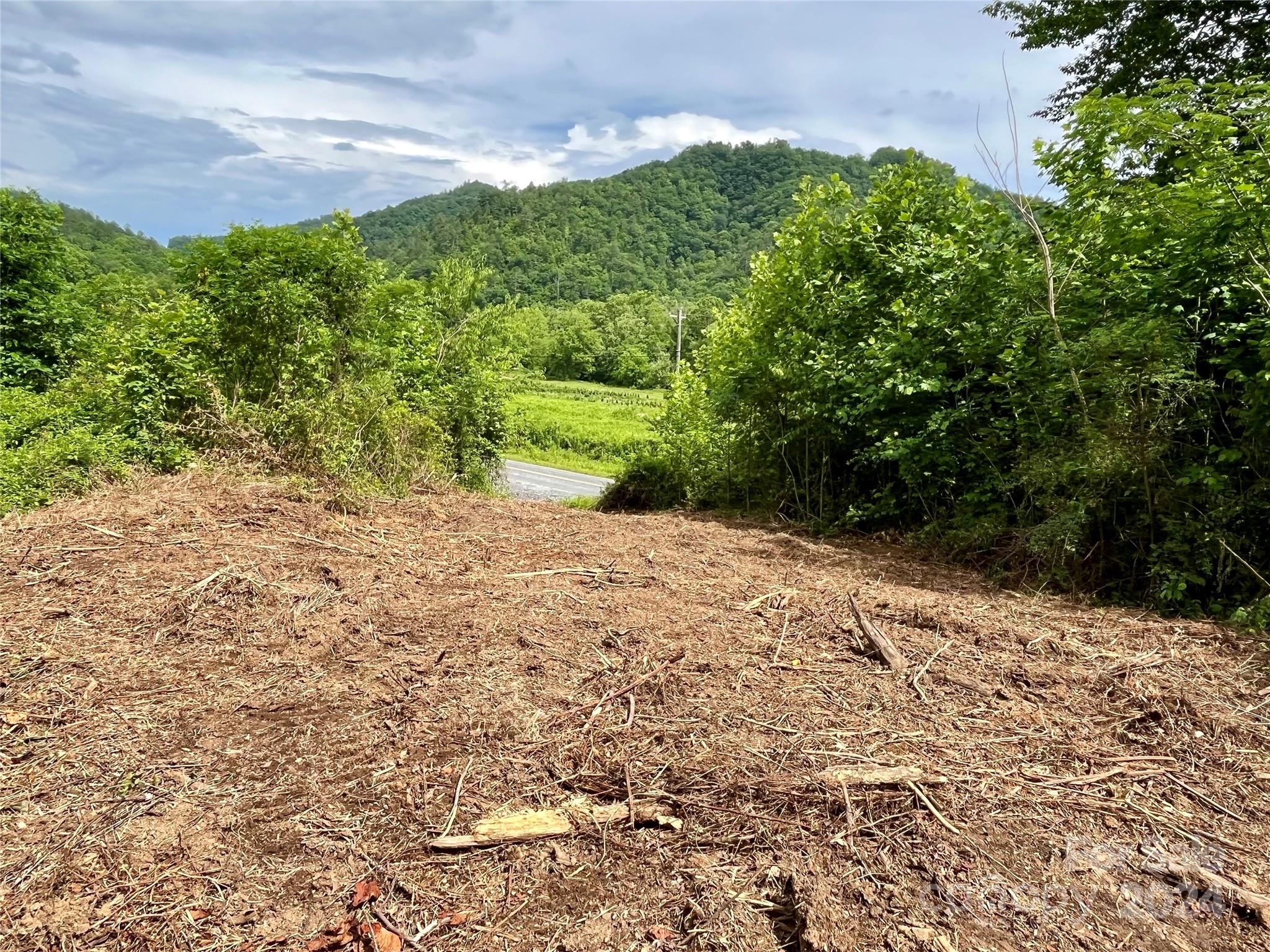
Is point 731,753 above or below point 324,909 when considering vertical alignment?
above

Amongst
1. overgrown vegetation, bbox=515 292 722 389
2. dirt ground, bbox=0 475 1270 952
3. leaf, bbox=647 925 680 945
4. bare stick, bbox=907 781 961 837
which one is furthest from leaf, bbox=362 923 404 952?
overgrown vegetation, bbox=515 292 722 389

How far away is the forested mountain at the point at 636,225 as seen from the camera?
88.3 metres

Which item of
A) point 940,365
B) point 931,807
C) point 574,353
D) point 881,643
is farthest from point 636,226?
point 931,807

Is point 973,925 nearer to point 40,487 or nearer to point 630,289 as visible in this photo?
point 40,487

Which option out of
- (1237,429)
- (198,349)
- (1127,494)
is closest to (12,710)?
(198,349)

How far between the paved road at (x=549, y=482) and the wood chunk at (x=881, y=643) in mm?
17479

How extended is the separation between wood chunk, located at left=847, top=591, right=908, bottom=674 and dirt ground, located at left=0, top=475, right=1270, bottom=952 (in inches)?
1.5

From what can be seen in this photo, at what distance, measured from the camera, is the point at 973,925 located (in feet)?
5.34

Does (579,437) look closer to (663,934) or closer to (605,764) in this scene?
(605,764)

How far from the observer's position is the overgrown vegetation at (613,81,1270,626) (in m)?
3.70

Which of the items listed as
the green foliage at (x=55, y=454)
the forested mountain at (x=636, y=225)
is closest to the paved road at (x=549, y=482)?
the green foliage at (x=55, y=454)

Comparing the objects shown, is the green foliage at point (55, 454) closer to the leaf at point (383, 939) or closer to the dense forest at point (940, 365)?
the dense forest at point (940, 365)

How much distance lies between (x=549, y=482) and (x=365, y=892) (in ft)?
78.6

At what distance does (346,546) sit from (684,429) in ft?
20.5
